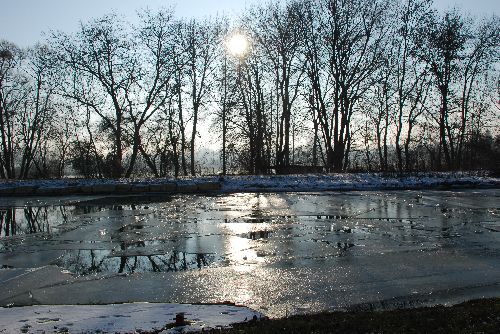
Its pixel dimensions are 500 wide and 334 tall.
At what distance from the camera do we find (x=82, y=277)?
6.73 meters

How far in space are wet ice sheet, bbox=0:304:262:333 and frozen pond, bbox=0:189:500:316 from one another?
1.20ft

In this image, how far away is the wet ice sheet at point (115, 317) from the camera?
447 cm

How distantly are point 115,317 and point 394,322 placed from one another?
9.19 feet

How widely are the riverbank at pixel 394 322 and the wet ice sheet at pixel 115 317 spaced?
17.2 inches

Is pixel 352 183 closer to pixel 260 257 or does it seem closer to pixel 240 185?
pixel 240 185

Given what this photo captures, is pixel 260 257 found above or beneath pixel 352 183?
beneath

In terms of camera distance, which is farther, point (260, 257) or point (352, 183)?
point (352, 183)

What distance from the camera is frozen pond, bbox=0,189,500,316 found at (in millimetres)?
5730

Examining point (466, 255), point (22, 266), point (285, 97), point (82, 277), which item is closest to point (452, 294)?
point (466, 255)

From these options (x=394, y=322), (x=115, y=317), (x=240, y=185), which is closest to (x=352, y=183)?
(x=240, y=185)

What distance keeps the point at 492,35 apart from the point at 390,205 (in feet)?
118

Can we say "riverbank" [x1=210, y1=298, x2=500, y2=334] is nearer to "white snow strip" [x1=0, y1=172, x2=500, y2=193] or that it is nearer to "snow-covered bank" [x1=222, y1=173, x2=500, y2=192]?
"snow-covered bank" [x1=222, y1=173, x2=500, y2=192]

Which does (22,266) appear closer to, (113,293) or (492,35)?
(113,293)

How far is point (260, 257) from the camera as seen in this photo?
7.77 metres
